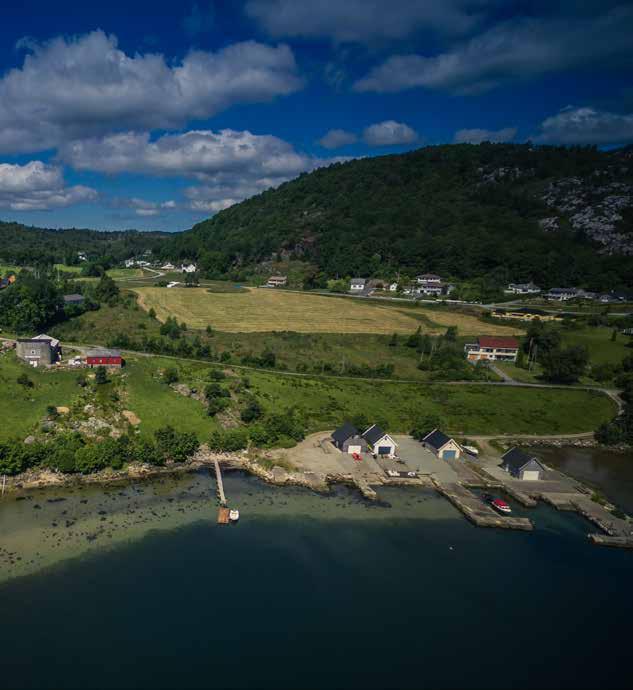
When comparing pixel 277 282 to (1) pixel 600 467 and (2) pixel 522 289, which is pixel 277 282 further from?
(1) pixel 600 467

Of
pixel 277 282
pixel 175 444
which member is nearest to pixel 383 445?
pixel 175 444

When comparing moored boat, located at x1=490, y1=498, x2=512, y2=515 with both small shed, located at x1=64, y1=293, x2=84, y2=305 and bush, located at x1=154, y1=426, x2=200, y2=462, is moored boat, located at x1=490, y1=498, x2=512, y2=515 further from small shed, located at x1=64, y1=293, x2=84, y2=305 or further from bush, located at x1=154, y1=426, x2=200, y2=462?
small shed, located at x1=64, y1=293, x2=84, y2=305

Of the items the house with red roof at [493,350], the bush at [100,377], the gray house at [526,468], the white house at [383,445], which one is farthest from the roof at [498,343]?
the bush at [100,377]

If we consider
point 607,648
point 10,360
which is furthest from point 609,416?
point 10,360

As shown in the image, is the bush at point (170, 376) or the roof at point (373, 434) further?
the bush at point (170, 376)

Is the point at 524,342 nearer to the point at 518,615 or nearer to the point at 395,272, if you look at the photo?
the point at 518,615

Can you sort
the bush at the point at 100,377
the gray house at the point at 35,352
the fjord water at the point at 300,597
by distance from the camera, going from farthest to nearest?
the gray house at the point at 35,352 → the bush at the point at 100,377 → the fjord water at the point at 300,597

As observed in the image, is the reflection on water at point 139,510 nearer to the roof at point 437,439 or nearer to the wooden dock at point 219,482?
the wooden dock at point 219,482
